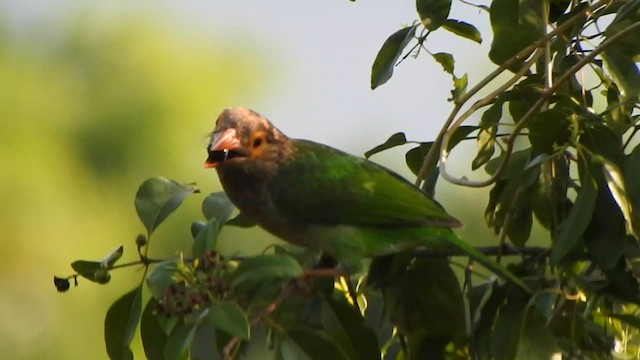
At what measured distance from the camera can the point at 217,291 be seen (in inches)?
47.4

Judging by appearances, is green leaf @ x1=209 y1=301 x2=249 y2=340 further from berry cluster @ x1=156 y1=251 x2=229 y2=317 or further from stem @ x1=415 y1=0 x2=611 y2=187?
stem @ x1=415 y1=0 x2=611 y2=187

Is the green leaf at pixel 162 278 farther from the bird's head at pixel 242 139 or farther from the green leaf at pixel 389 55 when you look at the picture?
the green leaf at pixel 389 55

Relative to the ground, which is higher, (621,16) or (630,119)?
(621,16)

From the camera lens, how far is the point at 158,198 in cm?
151

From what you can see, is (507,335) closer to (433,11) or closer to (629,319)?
(629,319)

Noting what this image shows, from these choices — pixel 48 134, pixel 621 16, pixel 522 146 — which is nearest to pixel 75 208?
pixel 48 134

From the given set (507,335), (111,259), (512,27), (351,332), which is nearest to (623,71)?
(512,27)

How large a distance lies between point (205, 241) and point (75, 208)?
586cm

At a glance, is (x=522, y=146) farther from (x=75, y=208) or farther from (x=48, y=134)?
(x=48, y=134)

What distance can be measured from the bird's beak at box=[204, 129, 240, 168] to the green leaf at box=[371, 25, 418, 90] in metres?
0.23

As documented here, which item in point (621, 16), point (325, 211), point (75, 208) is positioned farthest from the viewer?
point (75, 208)

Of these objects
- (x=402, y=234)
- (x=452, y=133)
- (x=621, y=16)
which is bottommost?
(x=402, y=234)

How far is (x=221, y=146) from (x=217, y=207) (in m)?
0.10

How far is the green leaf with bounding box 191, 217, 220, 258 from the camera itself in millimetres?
1290
